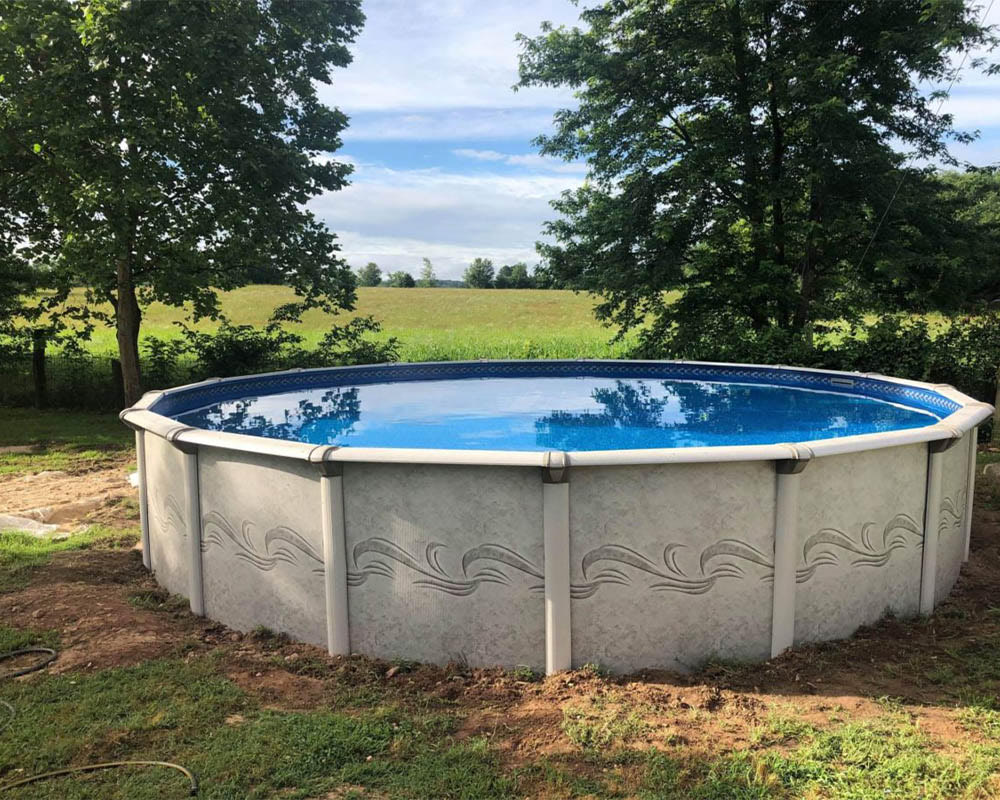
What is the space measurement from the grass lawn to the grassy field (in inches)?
792

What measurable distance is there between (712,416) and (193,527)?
5724 mm

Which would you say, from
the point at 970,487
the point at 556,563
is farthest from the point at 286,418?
the point at 970,487

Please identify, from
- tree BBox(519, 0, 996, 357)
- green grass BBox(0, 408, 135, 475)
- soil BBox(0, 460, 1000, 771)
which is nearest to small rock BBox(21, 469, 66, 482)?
green grass BBox(0, 408, 135, 475)

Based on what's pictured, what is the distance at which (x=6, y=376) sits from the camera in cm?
1416

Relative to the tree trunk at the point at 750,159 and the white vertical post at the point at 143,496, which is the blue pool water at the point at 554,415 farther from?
the tree trunk at the point at 750,159

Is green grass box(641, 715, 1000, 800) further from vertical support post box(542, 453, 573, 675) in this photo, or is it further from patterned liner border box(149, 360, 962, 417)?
patterned liner border box(149, 360, 962, 417)

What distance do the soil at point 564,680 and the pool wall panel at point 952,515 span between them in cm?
19

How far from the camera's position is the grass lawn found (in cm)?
267

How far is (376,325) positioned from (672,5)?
843cm

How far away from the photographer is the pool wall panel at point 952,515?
4.57 metres

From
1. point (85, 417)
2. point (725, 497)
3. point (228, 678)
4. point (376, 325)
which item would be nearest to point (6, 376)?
point (85, 417)

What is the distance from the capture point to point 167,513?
4766 mm

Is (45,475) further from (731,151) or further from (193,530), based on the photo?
(731,151)

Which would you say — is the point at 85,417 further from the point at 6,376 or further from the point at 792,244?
the point at 792,244
